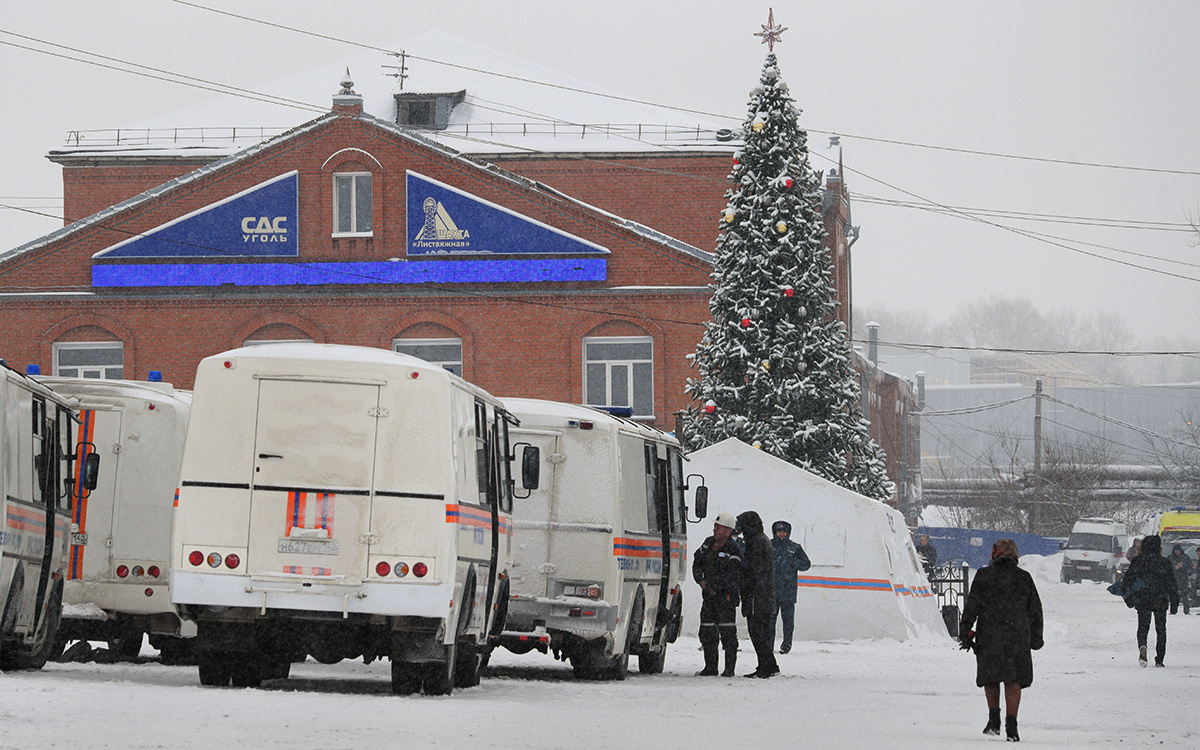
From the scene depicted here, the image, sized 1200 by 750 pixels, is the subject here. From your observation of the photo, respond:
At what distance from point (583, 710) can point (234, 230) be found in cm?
3276

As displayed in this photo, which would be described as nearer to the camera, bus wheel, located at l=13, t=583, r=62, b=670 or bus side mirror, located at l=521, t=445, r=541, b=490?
bus wheel, located at l=13, t=583, r=62, b=670

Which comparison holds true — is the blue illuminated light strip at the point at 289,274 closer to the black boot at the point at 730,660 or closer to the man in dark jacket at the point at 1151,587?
the man in dark jacket at the point at 1151,587

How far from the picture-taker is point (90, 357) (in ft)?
147

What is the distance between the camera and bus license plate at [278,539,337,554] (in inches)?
532

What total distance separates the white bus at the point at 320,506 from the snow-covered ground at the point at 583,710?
24.0 inches

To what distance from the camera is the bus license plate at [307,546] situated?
1352 centimetres

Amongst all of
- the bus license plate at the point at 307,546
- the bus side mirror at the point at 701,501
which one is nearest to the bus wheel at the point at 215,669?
the bus license plate at the point at 307,546

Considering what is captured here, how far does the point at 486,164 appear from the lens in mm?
43812

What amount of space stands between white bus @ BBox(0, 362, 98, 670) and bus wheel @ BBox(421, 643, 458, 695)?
3.59 meters

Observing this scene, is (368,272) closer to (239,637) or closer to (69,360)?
(69,360)

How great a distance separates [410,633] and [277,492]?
153 centimetres

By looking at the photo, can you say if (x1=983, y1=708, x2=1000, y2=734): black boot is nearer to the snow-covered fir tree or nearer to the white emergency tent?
the white emergency tent

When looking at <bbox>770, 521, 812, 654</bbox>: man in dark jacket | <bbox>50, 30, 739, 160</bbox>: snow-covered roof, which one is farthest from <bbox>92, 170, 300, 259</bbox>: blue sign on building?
<bbox>770, 521, 812, 654</bbox>: man in dark jacket

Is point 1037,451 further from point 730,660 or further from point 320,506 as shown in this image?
point 320,506
